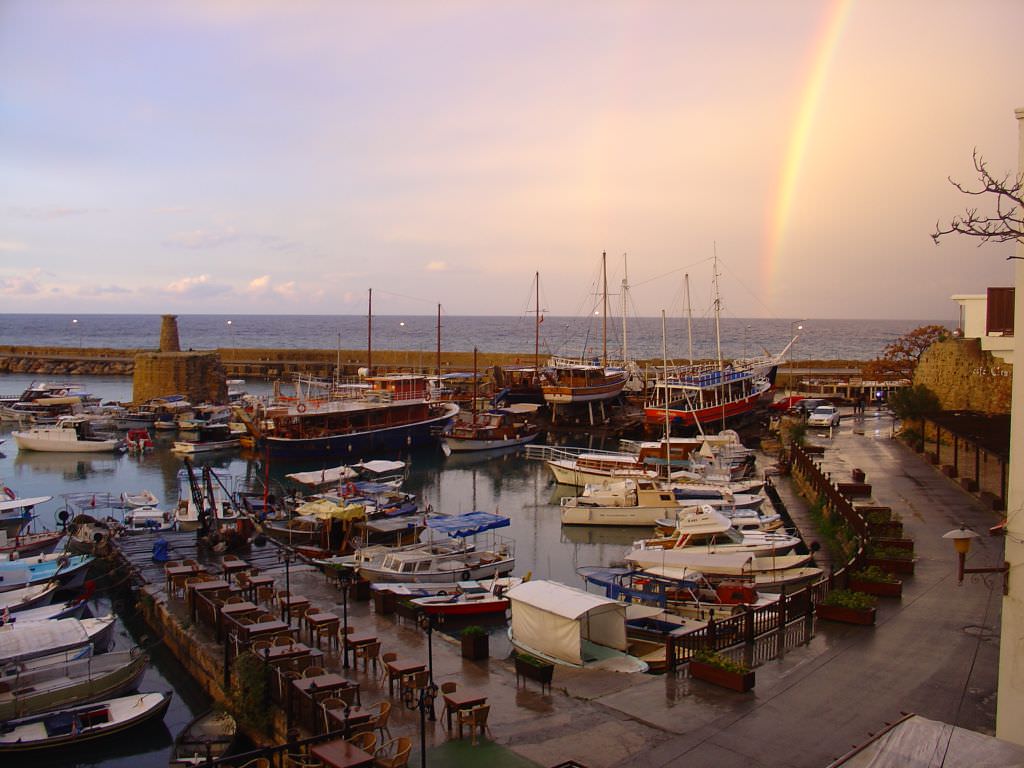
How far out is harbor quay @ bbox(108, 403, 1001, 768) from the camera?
32.7 feet

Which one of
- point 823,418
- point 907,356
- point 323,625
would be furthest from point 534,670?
point 907,356

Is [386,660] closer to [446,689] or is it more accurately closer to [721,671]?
[446,689]

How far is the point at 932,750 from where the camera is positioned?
6.48 m

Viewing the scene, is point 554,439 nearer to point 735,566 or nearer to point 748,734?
point 735,566

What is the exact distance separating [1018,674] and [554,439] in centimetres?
4718

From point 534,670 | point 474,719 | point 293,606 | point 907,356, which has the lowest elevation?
point 293,606

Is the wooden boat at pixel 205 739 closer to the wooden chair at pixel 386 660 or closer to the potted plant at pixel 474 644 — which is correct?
the wooden chair at pixel 386 660

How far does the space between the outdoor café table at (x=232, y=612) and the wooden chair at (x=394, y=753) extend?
20.1 feet

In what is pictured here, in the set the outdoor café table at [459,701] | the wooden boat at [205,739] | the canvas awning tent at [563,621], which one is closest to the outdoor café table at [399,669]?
the outdoor café table at [459,701]

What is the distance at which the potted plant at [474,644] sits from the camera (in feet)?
46.1

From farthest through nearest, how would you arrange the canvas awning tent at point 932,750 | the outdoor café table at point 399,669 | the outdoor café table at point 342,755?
the outdoor café table at point 399,669, the outdoor café table at point 342,755, the canvas awning tent at point 932,750

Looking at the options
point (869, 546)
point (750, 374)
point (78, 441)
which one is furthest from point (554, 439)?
point (869, 546)

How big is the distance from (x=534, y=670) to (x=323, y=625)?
4.37 m

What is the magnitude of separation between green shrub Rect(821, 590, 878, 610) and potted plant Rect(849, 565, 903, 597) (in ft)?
2.57
